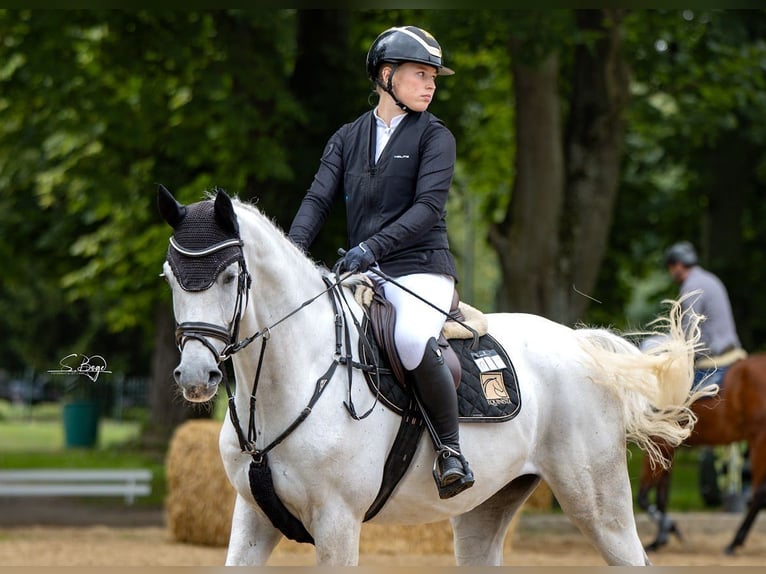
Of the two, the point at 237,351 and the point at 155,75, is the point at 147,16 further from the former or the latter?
the point at 237,351

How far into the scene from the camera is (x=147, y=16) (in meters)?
15.2

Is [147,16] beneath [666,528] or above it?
above

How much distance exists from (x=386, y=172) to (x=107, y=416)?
35.5 meters

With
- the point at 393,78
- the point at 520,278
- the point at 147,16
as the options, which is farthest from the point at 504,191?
the point at 393,78

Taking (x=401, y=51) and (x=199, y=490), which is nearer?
(x=401, y=51)

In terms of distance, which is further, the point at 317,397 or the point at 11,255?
the point at 11,255

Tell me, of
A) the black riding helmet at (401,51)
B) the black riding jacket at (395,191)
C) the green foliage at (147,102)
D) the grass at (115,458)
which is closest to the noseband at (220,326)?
Answer: the black riding jacket at (395,191)

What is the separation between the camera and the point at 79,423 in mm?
28031

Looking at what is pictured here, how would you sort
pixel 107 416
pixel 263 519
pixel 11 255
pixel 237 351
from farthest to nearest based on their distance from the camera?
1. pixel 107 416
2. pixel 11 255
3. pixel 263 519
4. pixel 237 351

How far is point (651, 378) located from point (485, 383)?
3.98 ft

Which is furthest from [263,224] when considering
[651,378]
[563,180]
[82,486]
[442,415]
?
[82,486]

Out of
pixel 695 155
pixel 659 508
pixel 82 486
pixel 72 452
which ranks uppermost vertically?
pixel 695 155

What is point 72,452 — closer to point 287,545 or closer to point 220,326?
point 287,545

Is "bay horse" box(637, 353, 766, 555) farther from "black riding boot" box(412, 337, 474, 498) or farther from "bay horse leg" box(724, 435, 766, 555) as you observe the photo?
"black riding boot" box(412, 337, 474, 498)
